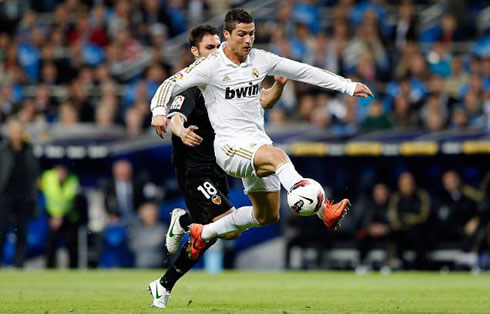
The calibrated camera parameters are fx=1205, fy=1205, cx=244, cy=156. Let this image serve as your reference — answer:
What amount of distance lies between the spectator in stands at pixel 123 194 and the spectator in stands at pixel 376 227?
4.05m

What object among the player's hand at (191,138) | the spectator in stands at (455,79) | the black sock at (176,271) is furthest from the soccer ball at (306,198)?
the spectator in stands at (455,79)

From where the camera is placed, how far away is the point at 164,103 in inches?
409

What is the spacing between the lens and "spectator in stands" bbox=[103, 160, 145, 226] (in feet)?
68.0

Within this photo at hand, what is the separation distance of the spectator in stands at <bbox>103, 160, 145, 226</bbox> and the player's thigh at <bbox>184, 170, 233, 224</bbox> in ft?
29.9

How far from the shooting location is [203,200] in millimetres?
11562

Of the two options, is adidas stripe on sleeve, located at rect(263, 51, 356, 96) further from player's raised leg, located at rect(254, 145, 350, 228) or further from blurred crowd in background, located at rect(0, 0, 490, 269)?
blurred crowd in background, located at rect(0, 0, 490, 269)

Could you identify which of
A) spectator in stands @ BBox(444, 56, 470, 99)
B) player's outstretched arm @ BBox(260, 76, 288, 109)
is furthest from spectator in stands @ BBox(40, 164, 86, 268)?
player's outstretched arm @ BBox(260, 76, 288, 109)

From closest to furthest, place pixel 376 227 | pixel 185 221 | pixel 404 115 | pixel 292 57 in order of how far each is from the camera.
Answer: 1. pixel 185 221
2. pixel 376 227
3. pixel 404 115
4. pixel 292 57

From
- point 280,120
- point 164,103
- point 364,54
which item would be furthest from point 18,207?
point 164,103

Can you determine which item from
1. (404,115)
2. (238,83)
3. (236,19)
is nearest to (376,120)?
(404,115)

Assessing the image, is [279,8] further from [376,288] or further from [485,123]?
[376,288]

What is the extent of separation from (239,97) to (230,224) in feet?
3.80

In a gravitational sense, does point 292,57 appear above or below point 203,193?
above

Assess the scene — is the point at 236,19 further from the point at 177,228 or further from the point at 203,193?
the point at 177,228
